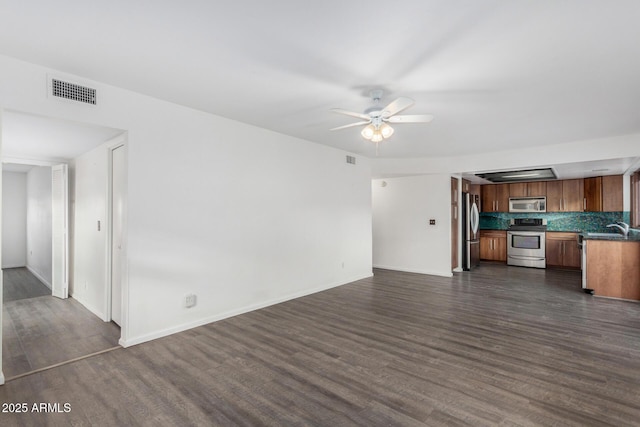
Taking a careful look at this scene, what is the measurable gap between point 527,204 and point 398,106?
7147 mm

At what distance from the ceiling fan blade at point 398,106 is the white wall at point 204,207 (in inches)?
82.0

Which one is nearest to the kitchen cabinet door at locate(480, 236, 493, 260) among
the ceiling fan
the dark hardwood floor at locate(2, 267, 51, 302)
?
the ceiling fan

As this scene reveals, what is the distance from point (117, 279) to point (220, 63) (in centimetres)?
287

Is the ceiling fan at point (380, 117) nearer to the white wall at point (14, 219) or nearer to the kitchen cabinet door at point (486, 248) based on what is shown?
the kitchen cabinet door at point (486, 248)

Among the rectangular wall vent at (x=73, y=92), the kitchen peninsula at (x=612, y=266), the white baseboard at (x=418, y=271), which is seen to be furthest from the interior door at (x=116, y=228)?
the kitchen peninsula at (x=612, y=266)

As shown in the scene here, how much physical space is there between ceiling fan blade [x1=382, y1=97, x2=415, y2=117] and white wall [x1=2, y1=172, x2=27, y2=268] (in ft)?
30.5

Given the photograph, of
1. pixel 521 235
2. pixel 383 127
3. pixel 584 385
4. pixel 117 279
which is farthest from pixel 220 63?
pixel 521 235

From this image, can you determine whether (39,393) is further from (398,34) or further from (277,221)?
(398,34)

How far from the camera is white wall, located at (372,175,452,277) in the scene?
22.4 feet

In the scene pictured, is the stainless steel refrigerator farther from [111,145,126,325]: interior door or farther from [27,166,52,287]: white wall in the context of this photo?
[27,166,52,287]: white wall

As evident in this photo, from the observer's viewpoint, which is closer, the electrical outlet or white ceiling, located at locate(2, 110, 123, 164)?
white ceiling, located at locate(2, 110, 123, 164)

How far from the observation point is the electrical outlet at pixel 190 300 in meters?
3.62

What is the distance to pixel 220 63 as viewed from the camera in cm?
258

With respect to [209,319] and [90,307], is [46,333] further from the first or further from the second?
[209,319]
